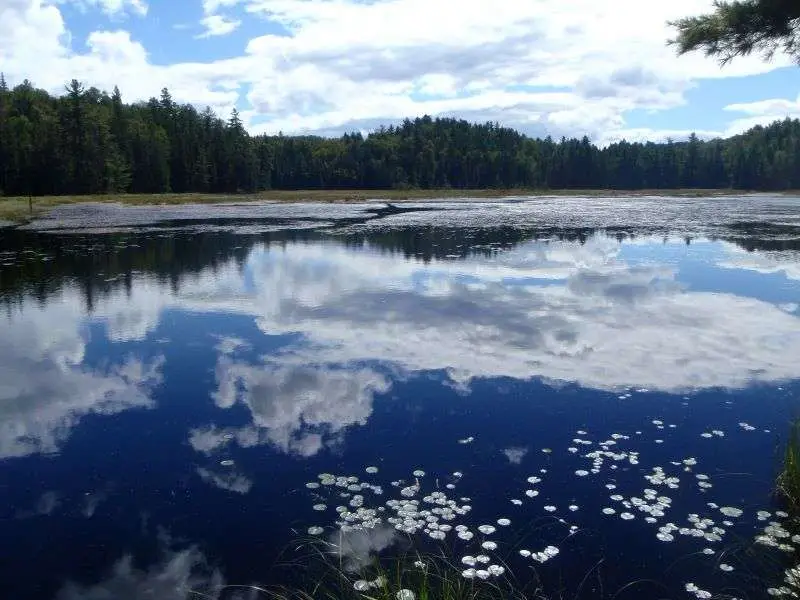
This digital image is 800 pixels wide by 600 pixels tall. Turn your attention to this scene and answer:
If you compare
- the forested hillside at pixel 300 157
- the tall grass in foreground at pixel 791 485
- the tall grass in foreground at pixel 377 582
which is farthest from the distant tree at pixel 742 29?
the forested hillside at pixel 300 157

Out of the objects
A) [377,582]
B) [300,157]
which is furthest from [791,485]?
[300,157]

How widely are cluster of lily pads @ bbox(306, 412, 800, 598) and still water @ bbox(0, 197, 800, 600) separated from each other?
30 mm

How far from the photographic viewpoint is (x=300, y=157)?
5743 inches

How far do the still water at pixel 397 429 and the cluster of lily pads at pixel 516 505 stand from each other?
30 millimetres

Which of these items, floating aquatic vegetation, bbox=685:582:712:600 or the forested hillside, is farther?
the forested hillside

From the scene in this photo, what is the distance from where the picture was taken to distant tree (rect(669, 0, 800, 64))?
7902mm

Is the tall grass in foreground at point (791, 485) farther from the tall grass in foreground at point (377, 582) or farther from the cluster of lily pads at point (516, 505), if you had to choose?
the tall grass in foreground at point (377, 582)

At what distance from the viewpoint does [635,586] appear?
20.7ft

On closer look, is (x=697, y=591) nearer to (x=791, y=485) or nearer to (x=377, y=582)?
(x=791, y=485)

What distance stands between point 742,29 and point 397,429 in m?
6.61

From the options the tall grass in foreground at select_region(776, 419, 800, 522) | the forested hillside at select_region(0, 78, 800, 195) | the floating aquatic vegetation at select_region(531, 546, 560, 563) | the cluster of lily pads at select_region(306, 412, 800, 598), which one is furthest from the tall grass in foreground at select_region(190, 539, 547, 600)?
the forested hillside at select_region(0, 78, 800, 195)

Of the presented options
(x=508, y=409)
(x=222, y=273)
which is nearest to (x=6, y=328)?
(x=222, y=273)

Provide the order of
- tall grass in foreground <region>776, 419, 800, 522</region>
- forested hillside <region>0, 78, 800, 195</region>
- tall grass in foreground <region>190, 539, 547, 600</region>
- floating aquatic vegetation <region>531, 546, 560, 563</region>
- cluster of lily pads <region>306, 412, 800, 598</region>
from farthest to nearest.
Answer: forested hillside <region>0, 78, 800, 195</region> → tall grass in foreground <region>776, 419, 800, 522</region> → cluster of lily pads <region>306, 412, 800, 598</region> → floating aquatic vegetation <region>531, 546, 560, 563</region> → tall grass in foreground <region>190, 539, 547, 600</region>

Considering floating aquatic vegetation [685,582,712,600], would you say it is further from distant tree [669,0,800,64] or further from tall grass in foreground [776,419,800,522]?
distant tree [669,0,800,64]
